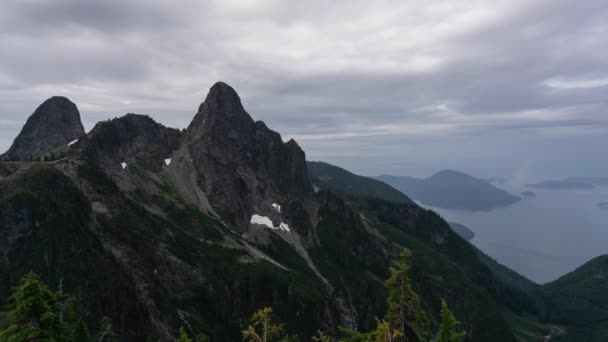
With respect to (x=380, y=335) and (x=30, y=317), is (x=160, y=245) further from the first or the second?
(x=380, y=335)

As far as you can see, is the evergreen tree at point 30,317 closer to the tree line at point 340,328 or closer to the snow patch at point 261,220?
the tree line at point 340,328

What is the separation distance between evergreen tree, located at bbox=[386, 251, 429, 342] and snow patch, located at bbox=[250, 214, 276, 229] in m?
172

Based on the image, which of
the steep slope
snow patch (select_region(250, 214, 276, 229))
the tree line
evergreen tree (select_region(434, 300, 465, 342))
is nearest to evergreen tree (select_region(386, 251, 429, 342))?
the tree line

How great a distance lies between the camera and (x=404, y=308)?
1947cm

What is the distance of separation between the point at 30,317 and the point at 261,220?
170 metres

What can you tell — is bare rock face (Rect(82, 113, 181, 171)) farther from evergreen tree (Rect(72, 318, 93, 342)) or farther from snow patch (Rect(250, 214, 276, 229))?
evergreen tree (Rect(72, 318, 93, 342))

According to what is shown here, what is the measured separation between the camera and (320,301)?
150 m

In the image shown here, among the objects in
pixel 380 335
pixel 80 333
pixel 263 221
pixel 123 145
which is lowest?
pixel 263 221

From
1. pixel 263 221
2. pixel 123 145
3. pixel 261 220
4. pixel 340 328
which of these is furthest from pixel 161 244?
pixel 340 328

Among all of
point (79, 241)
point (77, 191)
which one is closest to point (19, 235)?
point (79, 241)

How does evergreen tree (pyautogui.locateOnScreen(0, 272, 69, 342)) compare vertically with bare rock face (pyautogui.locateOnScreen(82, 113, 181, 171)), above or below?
below

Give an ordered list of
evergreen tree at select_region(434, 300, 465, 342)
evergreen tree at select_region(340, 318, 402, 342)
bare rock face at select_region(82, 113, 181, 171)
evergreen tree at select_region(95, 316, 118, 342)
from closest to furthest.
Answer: evergreen tree at select_region(340, 318, 402, 342), evergreen tree at select_region(434, 300, 465, 342), evergreen tree at select_region(95, 316, 118, 342), bare rock face at select_region(82, 113, 181, 171)

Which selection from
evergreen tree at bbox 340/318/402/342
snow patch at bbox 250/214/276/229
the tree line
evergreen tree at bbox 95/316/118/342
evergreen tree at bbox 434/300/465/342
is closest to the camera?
evergreen tree at bbox 340/318/402/342

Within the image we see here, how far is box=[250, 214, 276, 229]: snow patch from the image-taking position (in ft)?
623
